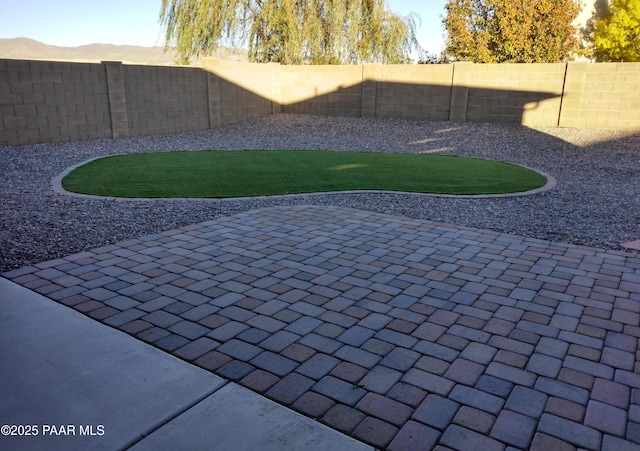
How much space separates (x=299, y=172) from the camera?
30.6 ft

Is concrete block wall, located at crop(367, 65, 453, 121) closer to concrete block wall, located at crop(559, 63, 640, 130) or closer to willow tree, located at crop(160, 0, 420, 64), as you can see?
concrete block wall, located at crop(559, 63, 640, 130)

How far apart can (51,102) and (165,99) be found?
355cm

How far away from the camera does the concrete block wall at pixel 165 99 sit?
13969 millimetres

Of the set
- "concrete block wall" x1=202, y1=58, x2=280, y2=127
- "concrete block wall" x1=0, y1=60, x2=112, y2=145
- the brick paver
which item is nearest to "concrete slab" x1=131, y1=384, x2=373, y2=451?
the brick paver

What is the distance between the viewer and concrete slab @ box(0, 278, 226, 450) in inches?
88.7

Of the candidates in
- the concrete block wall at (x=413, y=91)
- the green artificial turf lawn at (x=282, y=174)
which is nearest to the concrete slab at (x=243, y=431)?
the green artificial turf lawn at (x=282, y=174)

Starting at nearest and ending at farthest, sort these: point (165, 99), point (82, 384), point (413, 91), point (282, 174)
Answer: point (82, 384) → point (282, 174) → point (165, 99) → point (413, 91)

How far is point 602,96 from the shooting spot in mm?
14281

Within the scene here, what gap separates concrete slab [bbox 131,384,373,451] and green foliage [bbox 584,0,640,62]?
2992 cm

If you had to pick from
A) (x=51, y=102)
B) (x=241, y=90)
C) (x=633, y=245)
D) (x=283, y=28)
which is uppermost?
(x=283, y=28)

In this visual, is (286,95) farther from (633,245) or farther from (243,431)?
(243,431)

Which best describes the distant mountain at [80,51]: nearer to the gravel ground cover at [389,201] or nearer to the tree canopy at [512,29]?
the tree canopy at [512,29]

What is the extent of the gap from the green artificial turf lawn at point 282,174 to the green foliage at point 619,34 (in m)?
20.5

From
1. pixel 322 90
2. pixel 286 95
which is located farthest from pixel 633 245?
pixel 286 95
